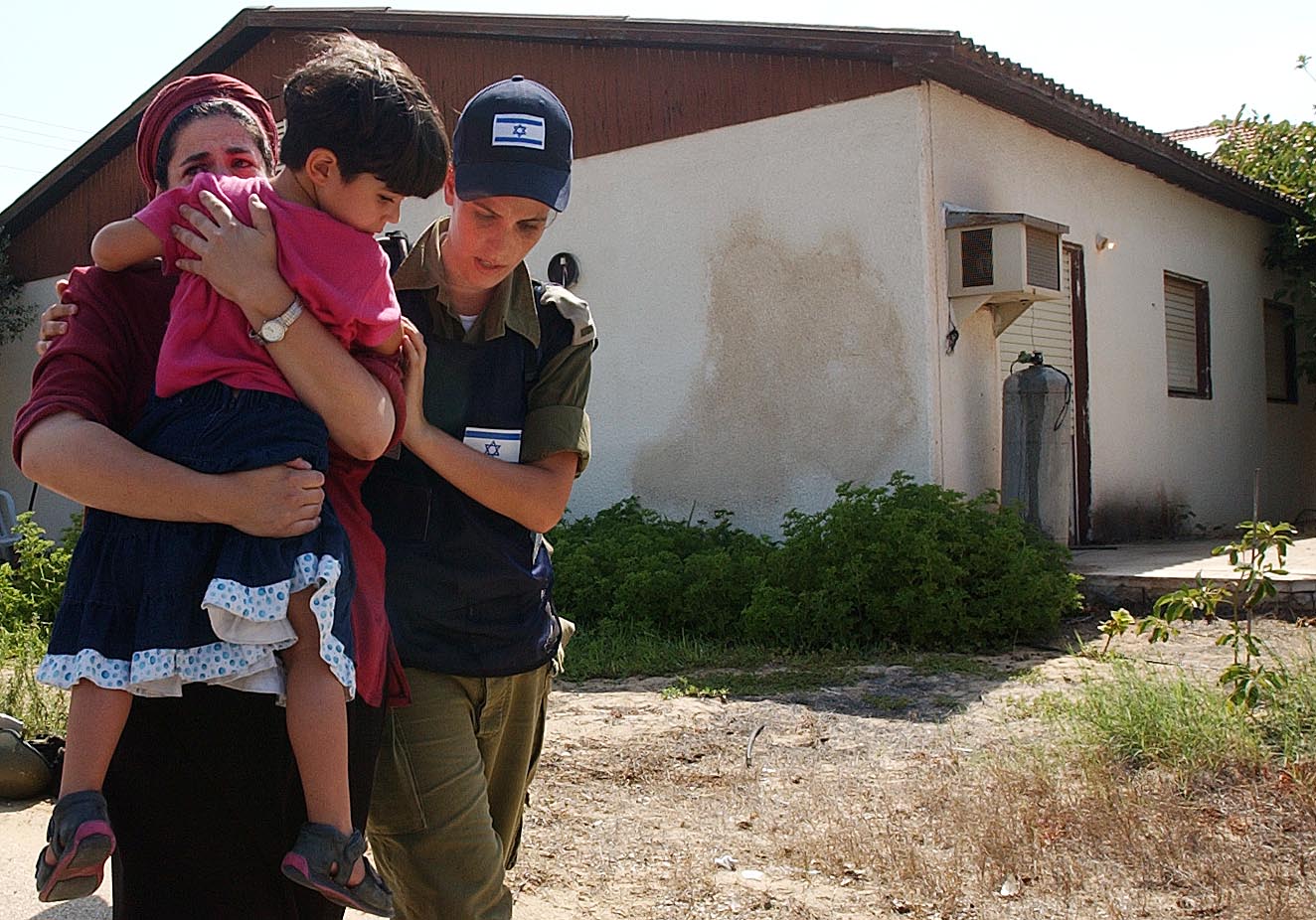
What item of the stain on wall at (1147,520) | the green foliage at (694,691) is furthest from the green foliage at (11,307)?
the stain on wall at (1147,520)

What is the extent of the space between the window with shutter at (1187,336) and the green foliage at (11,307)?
13422 millimetres

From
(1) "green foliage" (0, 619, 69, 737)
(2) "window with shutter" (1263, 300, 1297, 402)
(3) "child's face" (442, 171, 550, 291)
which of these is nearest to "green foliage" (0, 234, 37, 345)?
(1) "green foliage" (0, 619, 69, 737)

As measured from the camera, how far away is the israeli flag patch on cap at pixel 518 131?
231 centimetres

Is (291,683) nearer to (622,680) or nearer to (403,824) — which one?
(403,824)

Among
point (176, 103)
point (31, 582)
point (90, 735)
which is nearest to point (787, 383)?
point (31, 582)

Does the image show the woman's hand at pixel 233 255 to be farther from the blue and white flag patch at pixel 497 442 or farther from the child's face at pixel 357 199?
the blue and white flag patch at pixel 497 442

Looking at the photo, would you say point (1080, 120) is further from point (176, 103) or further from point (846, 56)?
point (176, 103)

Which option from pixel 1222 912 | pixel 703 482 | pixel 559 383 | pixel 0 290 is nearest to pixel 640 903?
pixel 1222 912

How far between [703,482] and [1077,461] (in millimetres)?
3384

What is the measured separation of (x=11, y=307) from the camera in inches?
626

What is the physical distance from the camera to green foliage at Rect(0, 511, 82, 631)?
27.1 ft

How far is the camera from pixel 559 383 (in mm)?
2484

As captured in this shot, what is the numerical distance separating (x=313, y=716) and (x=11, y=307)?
16.2m

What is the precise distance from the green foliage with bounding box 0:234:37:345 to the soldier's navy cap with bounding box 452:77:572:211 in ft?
50.8
